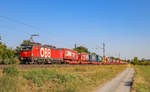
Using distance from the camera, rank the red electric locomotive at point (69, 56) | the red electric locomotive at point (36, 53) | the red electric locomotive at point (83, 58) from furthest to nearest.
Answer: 1. the red electric locomotive at point (83, 58)
2. the red electric locomotive at point (69, 56)
3. the red electric locomotive at point (36, 53)

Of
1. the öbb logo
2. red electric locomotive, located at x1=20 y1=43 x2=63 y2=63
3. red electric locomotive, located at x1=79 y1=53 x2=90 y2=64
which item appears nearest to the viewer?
red electric locomotive, located at x1=20 y1=43 x2=63 y2=63

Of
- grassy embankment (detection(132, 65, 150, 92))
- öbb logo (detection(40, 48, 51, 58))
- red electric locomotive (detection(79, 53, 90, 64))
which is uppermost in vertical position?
öbb logo (detection(40, 48, 51, 58))

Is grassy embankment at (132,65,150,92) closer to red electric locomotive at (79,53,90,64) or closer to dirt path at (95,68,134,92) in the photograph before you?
dirt path at (95,68,134,92)

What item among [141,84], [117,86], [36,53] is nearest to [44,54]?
[36,53]

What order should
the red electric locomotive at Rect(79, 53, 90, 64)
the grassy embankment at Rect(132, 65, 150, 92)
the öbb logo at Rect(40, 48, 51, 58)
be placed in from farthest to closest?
1. the red electric locomotive at Rect(79, 53, 90, 64)
2. the öbb logo at Rect(40, 48, 51, 58)
3. the grassy embankment at Rect(132, 65, 150, 92)

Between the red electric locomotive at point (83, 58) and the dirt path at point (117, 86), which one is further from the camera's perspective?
the red electric locomotive at point (83, 58)

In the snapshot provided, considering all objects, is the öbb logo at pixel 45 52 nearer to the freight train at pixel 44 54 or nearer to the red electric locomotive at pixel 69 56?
the freight train at pixel 44 54

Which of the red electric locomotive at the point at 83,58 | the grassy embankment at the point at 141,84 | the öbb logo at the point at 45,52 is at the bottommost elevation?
the grassy embankment at the point at 141,84

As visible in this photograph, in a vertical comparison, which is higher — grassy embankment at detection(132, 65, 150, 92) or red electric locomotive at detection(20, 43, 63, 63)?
red electric locomotive at detection(20, 43, 63, 63)

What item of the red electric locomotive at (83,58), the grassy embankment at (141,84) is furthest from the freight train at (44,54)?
the grassy embankment at (141,84)

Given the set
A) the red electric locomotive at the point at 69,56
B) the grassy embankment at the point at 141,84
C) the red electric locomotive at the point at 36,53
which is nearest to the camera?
the grassy embankment at the point at 141,84

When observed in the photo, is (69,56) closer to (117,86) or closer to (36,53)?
(36,53)

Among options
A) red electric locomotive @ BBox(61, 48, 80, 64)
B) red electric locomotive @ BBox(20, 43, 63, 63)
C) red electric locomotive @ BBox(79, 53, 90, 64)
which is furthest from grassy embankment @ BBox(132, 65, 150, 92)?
red electric locomotive @ BBox(79, 53, 90, 64)

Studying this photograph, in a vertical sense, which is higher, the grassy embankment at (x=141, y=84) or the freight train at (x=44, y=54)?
the freight train at (x=44, y=54)
